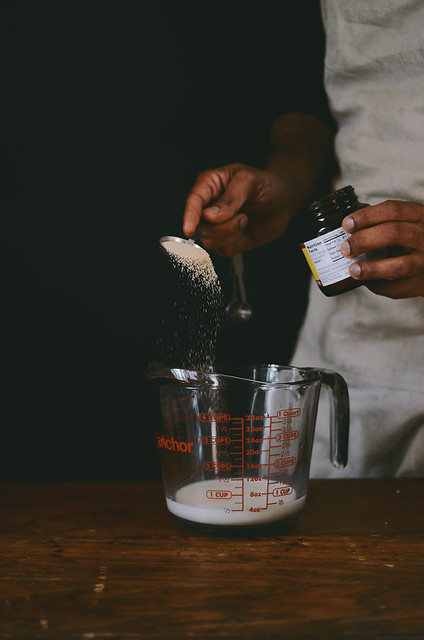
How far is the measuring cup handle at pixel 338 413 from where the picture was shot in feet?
2.53

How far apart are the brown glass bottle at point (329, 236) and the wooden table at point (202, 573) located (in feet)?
0.95

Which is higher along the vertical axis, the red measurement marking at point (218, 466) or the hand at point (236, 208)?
the hand at point (236, 208)

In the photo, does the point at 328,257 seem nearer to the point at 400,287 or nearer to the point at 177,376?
the point at 400,287

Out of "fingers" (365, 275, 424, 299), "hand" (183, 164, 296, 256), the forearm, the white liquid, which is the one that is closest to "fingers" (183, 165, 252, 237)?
"hand" (183, 164, 296, 256)

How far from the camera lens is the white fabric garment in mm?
1021

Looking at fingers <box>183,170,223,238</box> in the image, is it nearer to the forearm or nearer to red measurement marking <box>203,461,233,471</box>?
the forearm

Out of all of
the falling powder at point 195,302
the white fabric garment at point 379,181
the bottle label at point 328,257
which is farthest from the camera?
the white fabric garment at point 379,181

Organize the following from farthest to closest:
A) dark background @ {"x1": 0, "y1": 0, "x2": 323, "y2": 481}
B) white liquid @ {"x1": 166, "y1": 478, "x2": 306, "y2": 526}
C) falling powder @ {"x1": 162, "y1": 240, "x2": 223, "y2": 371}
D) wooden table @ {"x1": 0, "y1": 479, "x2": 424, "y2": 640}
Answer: dark background @ {"x1": 0, "y1": 0, "x2": 323, "y2": 481} < falling powder @ {"x1": 162, "y1": 240, "x2": 223, "y2": 371} < white liquid @ {"x1": 166, "y1": 478, "x2": 306, "y2": 526} < wooden table @ {"x1": 0, "y1": 479, "x2": 424, "y2": 640}

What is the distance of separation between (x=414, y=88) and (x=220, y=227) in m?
0.37

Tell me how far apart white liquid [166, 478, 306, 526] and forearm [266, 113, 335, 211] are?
615 millimetres

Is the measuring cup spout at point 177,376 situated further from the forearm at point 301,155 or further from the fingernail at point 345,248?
the forearm at point 301,155

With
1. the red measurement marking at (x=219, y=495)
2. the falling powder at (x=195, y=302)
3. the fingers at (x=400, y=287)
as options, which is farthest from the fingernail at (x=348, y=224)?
the red measurement marking at (x=219, y=495)

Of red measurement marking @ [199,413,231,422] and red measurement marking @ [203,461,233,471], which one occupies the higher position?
red measurement marking @ [199,413,231,422]

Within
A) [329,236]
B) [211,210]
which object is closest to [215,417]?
[329,236]
